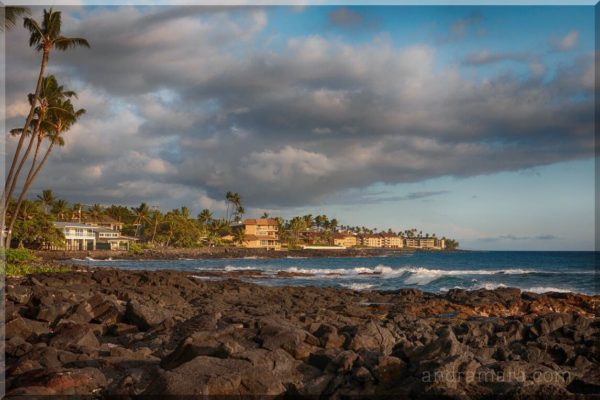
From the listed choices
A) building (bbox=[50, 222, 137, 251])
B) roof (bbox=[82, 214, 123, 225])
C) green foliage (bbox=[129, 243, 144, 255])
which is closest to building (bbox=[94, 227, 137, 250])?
building (bbox=[50, 222, 137, 251])

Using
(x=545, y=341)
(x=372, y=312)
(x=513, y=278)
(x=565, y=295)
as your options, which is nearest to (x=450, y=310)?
(x=372, y=312)

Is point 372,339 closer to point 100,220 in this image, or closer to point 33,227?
point 33,227

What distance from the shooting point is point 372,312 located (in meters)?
19.3

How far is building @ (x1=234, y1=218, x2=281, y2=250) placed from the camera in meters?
132

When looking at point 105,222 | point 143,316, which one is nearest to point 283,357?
point 143,316

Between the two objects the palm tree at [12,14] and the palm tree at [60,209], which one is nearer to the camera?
the palm tree at [12,14]

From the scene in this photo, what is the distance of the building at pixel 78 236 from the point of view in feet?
285

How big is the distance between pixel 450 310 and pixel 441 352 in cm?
1325

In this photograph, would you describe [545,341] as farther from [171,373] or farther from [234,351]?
[171,373]

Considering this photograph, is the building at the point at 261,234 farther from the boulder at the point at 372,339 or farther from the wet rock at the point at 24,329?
the boulder at the point at 372,339

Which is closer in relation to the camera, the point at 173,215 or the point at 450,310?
the point at 450,310

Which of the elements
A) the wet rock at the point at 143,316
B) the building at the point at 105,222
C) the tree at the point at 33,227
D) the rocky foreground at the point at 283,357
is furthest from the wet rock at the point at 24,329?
the building at the point at 105,222

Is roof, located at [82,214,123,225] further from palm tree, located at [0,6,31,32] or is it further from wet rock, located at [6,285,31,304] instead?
wet rock, located at [6,285,31,304]

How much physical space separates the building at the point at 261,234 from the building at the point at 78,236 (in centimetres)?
4200
